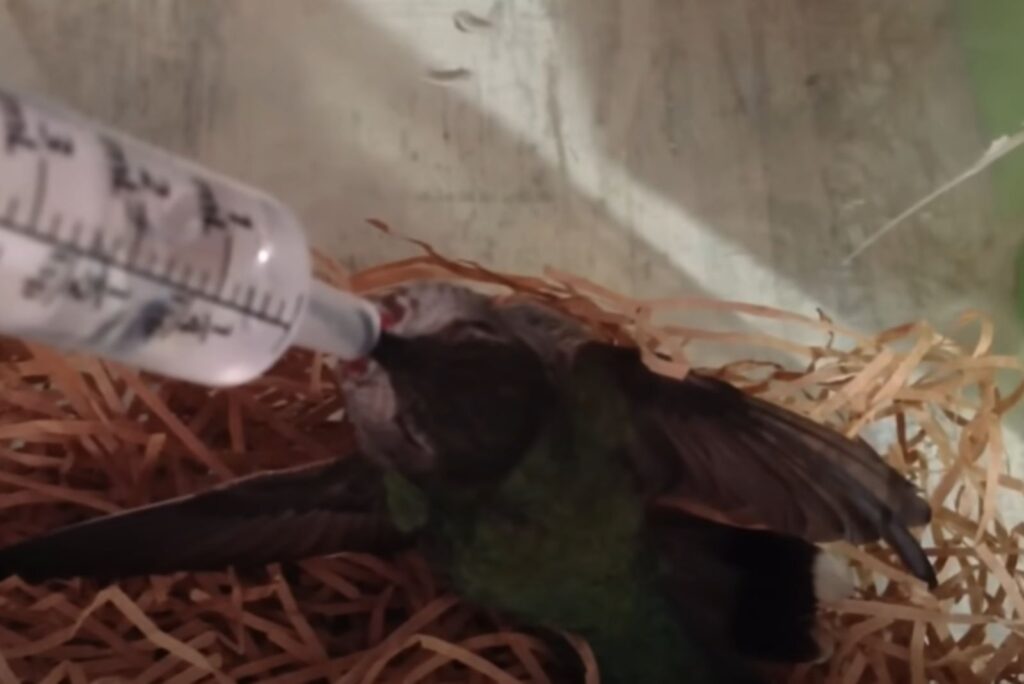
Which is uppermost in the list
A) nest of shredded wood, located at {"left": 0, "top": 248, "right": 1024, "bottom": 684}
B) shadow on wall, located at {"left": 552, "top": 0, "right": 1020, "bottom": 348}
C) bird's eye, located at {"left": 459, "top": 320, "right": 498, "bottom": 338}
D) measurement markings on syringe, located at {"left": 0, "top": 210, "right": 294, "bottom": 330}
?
shadow on wall, located at {"left": 552, "top": 0, "right": 1020, "bottom": 348}

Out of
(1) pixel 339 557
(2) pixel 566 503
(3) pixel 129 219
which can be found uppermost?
(3) pixel 129 219

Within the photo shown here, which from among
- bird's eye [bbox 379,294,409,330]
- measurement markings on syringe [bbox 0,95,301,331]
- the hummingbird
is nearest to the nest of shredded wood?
the hummingbird

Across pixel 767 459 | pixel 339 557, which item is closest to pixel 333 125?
pixel 339 557

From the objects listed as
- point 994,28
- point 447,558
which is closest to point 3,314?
point 447,558

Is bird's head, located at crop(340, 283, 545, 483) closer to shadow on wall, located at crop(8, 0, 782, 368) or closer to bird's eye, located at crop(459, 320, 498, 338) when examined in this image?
bird's eye, located at crop(459, 320, 498, 338)

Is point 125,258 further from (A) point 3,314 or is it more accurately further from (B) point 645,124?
(B) point 645,124

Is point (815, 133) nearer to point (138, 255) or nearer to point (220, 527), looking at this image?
point (220, 527)
